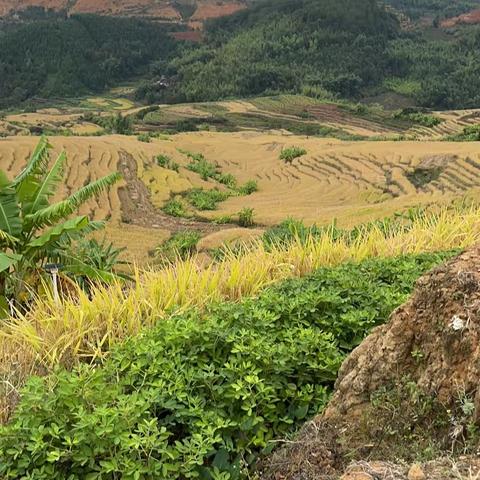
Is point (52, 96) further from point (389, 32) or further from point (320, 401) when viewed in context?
point (320, 401)

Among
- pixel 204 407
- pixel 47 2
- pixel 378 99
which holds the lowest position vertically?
pixel 378 99

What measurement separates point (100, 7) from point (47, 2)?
44.6ft

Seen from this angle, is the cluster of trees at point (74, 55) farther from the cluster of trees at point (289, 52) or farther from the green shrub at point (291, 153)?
the green shrub at point (291, 153)

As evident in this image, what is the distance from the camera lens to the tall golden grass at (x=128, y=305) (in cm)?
291

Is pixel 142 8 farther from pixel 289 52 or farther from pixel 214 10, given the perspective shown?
pixel 289 52

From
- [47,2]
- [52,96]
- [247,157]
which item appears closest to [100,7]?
[47,2]

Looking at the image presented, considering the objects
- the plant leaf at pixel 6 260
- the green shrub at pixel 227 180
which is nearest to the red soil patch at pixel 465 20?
the green shrub at pixel 227 180

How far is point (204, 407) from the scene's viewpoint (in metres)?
2.26

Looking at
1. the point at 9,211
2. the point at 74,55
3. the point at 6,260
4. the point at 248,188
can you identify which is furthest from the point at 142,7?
the point at 6,260

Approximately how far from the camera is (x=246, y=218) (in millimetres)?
13750

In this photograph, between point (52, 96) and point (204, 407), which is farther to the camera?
point (52, 96)

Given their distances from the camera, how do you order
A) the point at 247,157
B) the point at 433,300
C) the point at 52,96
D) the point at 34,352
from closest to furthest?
the point at 433,300
the point at 34,352
the point at 247,157
the point at 52,96

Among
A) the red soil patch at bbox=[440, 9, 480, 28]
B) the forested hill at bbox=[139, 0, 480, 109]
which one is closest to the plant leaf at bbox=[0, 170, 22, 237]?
the forested hill at bbox=[139, 0, 480, 109]

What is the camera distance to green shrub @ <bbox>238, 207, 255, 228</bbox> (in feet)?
44.4
